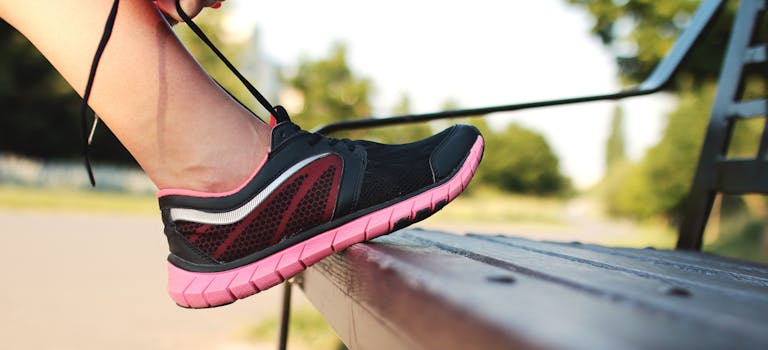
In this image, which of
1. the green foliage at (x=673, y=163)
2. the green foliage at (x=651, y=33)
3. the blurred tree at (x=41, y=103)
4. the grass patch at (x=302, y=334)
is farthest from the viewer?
the green foliage at (x=673, y=163)

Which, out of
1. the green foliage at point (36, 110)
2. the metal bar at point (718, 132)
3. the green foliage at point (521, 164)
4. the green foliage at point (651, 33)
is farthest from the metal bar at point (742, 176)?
the green foliage at point (521, 164)

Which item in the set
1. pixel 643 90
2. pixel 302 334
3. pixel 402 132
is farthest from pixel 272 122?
pixel 402 132

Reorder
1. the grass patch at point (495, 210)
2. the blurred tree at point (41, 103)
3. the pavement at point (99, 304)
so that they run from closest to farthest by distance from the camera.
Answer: the pavement at point (99, 304), the blurred tree at point (41, 103), the grass patch at point (495, 210)

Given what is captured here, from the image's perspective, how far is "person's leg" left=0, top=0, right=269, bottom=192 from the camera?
78 centimetres

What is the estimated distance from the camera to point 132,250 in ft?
17.9

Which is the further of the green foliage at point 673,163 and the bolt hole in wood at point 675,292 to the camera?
the green foliage at point 673,163

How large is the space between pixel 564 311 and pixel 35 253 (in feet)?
16.8

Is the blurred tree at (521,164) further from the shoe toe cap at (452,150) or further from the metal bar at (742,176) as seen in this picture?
the shoe toe cap at (452,150)

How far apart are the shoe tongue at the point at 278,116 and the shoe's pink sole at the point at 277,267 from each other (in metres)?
0.17

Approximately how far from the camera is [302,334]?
309cm

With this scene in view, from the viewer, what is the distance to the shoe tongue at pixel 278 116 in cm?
88

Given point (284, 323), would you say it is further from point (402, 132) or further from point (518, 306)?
point (402, 132)

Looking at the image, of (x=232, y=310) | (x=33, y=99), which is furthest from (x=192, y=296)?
(x=33, y=99)

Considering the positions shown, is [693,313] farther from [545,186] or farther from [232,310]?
[545,186]
